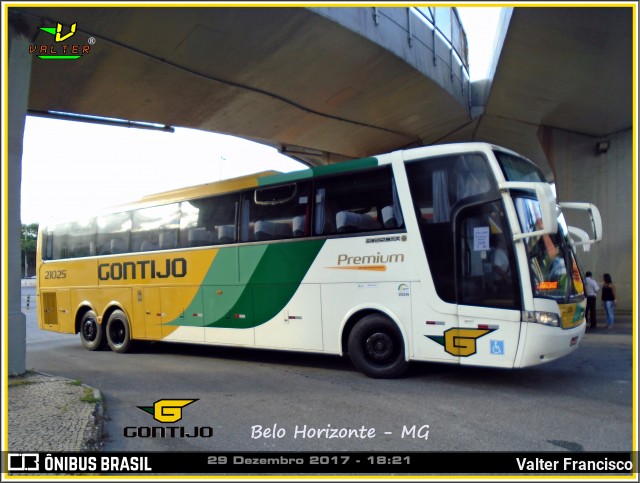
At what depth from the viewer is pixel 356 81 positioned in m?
14.3

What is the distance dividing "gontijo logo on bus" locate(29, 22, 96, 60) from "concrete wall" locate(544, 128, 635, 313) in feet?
52.1

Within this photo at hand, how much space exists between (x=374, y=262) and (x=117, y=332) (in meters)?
7.47

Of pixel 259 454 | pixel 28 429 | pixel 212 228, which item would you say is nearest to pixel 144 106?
pixel 212 228

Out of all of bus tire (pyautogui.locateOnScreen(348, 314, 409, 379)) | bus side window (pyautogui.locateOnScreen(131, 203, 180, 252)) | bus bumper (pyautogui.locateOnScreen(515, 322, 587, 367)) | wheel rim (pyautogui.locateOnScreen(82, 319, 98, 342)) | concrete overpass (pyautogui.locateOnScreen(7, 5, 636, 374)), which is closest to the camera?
bus bumper (pyautogui.locateOnScreen(515, 322, 587, 367))

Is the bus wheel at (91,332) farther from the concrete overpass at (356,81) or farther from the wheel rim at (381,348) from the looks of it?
the wheel rim at (381,348)

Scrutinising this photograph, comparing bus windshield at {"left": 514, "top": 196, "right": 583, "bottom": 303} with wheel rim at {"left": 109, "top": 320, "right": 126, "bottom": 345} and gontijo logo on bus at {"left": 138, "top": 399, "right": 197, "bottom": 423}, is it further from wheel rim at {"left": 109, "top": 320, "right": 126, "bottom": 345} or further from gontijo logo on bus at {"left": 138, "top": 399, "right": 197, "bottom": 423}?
wheel rim at {"left": 109, "top": 320, "right": 126, "bottom": 345}

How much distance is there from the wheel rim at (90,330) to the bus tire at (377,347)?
7.56 metres

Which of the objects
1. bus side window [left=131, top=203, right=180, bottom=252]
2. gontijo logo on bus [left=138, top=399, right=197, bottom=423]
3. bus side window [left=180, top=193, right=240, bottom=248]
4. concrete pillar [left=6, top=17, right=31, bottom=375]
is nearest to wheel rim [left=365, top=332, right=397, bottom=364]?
gontijo logo on bus [left=138, top=399, right=197, bottom=423]

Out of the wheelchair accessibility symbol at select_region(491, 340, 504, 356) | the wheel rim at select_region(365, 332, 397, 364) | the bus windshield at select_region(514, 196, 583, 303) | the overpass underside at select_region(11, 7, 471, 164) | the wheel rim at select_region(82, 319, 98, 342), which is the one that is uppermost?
the overpass underside at select_region(11, 7, 471, 164)

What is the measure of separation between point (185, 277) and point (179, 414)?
184 inches

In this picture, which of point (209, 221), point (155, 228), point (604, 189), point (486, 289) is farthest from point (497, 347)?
point (604, 189)

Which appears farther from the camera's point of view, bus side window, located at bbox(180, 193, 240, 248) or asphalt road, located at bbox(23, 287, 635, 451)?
bus side window, located at bbox(180, 193, 240, 248)

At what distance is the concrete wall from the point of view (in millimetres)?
18672

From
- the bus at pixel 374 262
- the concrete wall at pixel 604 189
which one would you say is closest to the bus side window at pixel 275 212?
the bus at pixel 374 262
